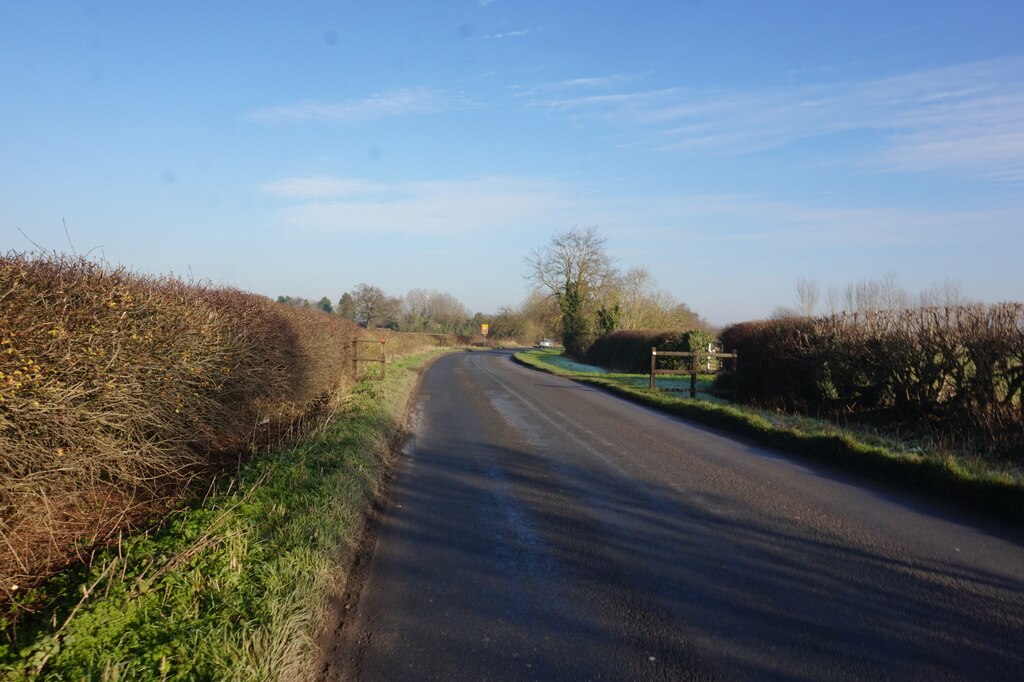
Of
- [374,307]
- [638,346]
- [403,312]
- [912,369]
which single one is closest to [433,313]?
[403,312]

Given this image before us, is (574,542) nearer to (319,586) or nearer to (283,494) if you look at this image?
(319,586)

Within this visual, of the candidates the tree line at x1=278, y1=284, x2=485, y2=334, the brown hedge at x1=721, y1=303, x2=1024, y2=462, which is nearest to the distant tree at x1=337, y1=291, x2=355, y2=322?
the tree line at x1=278, y1=284, x2=485, y2=334

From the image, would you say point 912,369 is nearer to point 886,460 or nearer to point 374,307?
point 886,460

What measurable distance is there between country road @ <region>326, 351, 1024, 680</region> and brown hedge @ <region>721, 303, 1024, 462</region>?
3805 mm

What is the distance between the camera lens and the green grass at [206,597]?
378cm

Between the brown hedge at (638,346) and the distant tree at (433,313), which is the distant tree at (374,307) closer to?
the distant tree at (433,313)

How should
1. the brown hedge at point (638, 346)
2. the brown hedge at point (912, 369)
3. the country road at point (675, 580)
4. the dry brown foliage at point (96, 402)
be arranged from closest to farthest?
the country road at point (675, 580) → the dry brown foliage at point (96, 402) → the brown hedge at point (912, 369) → the brown hedge at point (638, 346)

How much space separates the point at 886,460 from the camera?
32.3 feet

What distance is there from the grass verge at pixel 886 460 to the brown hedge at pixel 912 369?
129 centimetres

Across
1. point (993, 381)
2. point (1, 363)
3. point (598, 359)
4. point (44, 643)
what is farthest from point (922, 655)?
point (598, 359)

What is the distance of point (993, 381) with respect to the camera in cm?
1154

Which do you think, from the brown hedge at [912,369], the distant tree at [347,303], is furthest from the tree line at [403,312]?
the brown hedge at [912,369]

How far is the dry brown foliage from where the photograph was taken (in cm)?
545

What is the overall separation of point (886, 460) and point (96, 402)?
961cm
